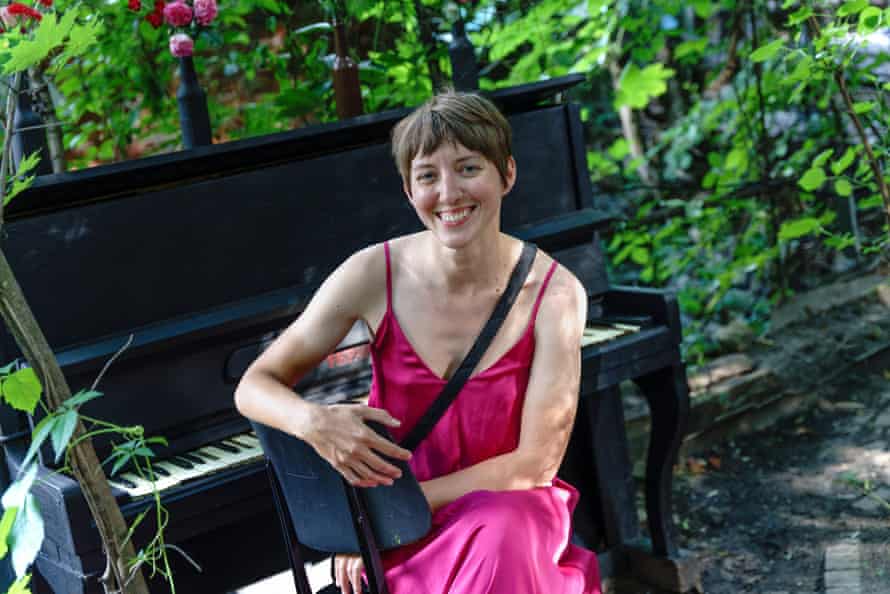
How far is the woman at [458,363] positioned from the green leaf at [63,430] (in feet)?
1.46

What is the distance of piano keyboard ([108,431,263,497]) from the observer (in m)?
2.53

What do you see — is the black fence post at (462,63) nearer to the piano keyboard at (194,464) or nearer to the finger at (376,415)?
the piano keyboard at (194,464)

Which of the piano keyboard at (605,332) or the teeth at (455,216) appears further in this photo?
the piano keyboard at (605,332)

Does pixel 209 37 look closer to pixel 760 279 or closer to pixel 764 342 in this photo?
pixel 764 342

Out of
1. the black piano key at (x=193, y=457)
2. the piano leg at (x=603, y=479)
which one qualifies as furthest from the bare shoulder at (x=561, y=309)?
the piano leg at (x=603, y=479)

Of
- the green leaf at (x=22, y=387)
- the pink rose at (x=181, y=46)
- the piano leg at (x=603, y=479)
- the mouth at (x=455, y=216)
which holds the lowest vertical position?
the piano leg at (x=603, y=479)

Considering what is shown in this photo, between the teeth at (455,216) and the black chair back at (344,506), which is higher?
the teeth at (455,216)

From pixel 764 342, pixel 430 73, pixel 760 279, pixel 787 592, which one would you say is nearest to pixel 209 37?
pixel 430 73

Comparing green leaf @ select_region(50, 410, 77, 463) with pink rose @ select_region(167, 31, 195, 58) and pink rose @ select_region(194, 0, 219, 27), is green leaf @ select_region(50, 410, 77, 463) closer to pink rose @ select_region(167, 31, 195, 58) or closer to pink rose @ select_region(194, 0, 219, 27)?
pink rose @ select_region(167, 31, 195, 58)

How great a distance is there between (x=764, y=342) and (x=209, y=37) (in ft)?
9.48

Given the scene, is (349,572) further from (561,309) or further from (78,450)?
(561,309)

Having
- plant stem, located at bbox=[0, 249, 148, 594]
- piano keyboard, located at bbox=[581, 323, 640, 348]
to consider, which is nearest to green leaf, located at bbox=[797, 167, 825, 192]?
piano keyboard, located at bbox=[581, 323, 640, 348]

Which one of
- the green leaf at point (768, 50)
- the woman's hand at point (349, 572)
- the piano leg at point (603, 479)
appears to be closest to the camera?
the woman's hand at point (349, 572)

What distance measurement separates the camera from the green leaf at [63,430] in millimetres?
1829
